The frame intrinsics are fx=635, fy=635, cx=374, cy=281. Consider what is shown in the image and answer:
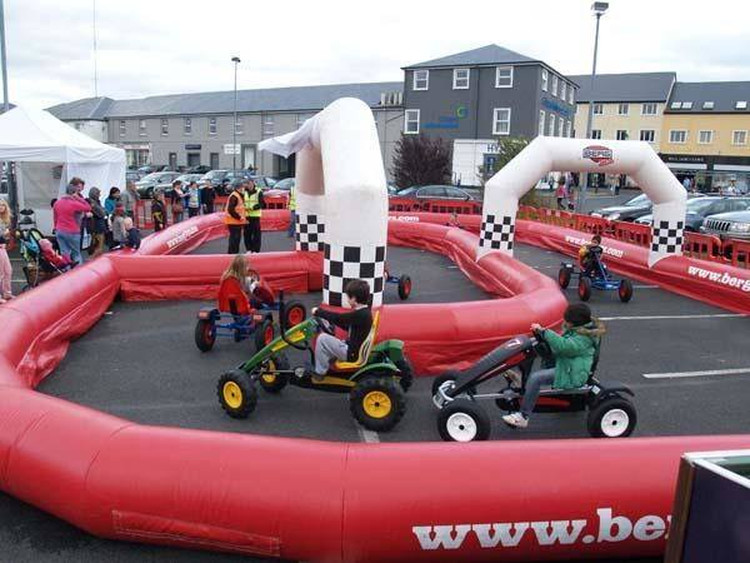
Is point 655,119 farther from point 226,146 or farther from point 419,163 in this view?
point 226,146

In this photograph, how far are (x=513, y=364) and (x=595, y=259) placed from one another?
7062mm

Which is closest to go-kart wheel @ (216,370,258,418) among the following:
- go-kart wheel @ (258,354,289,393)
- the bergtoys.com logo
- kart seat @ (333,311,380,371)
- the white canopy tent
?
go-kart wheel @ (258,354,289,393)

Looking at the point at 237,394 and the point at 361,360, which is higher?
the point at 361,360

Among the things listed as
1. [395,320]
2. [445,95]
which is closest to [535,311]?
[395,320]

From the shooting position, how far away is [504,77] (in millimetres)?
42719

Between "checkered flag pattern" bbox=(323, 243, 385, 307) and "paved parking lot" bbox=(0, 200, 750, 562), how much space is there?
1459 mm

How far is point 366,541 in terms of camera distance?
3.69 m

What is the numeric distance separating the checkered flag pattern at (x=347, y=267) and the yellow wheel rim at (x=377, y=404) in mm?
2307

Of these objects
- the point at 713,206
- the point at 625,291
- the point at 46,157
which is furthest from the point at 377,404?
the point at 713,206

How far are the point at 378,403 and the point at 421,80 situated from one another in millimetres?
41931

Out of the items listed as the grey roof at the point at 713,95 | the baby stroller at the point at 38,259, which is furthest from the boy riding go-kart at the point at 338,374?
the grey roof at the point at 713,95

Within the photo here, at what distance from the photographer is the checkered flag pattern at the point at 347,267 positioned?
310 inches

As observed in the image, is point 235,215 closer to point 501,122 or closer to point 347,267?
point 347,267

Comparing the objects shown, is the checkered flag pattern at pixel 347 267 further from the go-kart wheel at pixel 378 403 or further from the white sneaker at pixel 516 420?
the white sneaker at pixel 516 420
